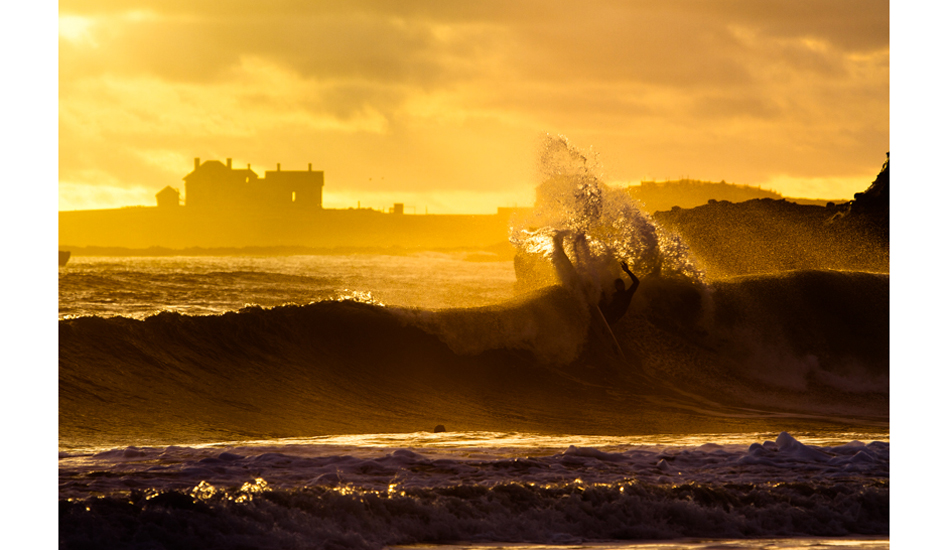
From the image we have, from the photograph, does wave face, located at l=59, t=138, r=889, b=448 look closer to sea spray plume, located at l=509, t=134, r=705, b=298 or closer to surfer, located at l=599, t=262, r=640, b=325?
sea spray plume, located at l=509, t=134, r=705, b=298

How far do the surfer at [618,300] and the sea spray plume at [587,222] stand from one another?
17cm

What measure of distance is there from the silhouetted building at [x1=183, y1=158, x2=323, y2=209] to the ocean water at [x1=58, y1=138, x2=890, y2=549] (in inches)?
518

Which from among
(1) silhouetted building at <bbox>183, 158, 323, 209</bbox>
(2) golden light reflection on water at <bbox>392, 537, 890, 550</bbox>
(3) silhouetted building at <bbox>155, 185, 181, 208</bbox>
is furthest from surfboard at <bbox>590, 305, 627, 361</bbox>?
(3) silhouetted building at <bbox>155, 185, 181, 208</bbox>

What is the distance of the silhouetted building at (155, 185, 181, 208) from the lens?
91.2 feet

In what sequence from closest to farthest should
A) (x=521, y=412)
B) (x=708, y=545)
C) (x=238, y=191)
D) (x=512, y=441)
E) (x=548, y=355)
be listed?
(x=708, y=545), (x=512, y=441), (x=521, y=412), (x=548, y=355), (x=238, y=191)

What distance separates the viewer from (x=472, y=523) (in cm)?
472

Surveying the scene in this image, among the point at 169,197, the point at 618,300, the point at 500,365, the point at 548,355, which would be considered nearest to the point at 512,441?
the point at 500,365

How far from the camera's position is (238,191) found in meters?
31.4

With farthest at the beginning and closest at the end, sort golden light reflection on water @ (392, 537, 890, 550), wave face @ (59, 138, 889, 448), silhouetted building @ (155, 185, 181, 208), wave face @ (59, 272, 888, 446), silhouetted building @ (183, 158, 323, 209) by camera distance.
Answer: silhouetted building @ (183, 158, 323, 209) < silhouetted building @ (155, 185, 181, 208) < wave face @ (59, 138, 889, 448) < wave face @ (59, 272, 888, 446) < golden light reflection on water @ (392, 537, 890, 550)

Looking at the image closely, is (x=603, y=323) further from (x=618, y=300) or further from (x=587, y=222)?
(x=587, y=222)

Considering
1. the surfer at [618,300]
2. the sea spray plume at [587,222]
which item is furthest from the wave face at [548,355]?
the surfer at [618,300]

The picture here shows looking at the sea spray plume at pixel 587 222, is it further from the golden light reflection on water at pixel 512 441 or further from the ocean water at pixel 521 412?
the golden light reflection on water at pixel 512 441

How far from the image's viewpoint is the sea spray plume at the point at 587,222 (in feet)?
38.4

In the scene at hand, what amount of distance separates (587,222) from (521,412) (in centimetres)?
356
